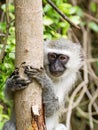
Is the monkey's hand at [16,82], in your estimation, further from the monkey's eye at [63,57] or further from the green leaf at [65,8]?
the green leaf at [65,8]

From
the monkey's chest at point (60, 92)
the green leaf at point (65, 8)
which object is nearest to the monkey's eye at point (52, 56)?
the monkey's chest at point (60, 92)

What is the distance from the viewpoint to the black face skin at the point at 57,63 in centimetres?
430

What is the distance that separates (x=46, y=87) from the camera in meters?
3.73

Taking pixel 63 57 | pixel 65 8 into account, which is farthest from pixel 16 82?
pixel 65 8

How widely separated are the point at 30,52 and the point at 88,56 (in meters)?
4.66

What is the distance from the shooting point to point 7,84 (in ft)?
11.9

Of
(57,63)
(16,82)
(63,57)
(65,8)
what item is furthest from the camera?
(65,8)

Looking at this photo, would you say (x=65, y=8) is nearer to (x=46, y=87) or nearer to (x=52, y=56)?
(x=52, y=56)

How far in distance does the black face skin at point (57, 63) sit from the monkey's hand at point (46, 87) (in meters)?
0.35

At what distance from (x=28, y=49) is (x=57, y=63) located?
1.32 meters

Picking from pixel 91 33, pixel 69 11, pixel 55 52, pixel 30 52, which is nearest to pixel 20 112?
pixel 30 52

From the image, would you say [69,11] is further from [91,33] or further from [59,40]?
[91,33]

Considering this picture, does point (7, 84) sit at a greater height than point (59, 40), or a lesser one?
lesser

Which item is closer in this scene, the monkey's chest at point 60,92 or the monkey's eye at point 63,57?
the monkey's chest at point 60,92
